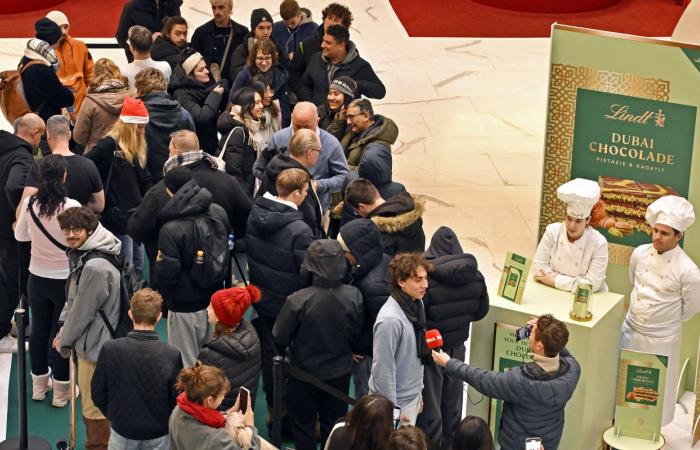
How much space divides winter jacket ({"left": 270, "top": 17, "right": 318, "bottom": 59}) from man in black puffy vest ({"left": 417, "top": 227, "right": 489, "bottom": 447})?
4.85 m

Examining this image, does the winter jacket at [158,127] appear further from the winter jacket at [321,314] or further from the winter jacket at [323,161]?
the winter jacket at [321,314]

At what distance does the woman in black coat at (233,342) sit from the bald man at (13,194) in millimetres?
2191

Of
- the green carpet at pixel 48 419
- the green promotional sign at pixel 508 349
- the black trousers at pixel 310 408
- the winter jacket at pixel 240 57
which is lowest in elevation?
the green carpet at pixel 48 419

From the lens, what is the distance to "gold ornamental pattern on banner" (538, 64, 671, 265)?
7730mm

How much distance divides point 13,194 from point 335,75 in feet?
10.6

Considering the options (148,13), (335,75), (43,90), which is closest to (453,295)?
(335,75)

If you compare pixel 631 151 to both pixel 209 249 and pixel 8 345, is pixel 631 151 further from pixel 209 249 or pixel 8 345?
pixel 8 345

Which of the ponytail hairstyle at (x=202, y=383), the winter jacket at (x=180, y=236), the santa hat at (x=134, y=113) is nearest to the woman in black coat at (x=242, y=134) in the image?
the santa hat at (x=134, y=113)

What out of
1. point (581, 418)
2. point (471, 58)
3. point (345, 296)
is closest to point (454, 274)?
point (345, 296)

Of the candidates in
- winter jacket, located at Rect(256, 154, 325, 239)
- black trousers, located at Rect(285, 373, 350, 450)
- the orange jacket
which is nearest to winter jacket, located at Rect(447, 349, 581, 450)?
black trousers, located at Rect(285, 373, 350, 450)

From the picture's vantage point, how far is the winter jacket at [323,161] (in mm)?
8336

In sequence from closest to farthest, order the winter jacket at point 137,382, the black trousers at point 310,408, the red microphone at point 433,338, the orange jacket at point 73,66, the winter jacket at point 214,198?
the winter jacket at point 137,382, the red microphone at point 433,338, the black trousers at point 310,408, the winter jacket at point 214,198, the orange jacket at point 73,66

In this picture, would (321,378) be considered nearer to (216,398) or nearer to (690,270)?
(216,398)

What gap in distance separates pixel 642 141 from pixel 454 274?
2059 mm
